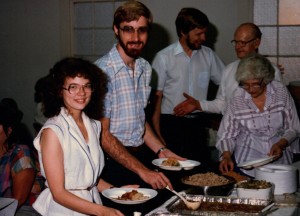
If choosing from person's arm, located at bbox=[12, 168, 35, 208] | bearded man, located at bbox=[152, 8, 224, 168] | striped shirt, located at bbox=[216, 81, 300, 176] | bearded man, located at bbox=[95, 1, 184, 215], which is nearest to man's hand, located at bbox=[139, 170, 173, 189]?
bearded man, located at bbox=[95, 1, 184, 215]

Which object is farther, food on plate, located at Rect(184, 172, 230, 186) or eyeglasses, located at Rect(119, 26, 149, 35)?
eyeglasses, located at Rect(119, 26, 149, 35)

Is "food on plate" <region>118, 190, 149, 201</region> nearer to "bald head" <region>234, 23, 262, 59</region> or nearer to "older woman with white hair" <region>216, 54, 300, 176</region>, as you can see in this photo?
"older woman with white hair" <region>216, 54, 300, 176</region>

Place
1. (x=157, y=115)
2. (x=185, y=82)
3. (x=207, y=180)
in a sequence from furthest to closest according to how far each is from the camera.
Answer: (x=185, y=82) < (x=157, y=115) < (x=207, y=180)

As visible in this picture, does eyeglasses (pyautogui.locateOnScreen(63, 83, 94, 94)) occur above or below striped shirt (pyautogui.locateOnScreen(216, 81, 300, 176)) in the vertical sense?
above

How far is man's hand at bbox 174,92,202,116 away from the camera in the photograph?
422 centimetres

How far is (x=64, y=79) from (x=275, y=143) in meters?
1.50

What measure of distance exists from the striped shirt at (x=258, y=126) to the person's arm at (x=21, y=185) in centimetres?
126

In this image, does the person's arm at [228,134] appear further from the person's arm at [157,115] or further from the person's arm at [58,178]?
the person's arm at [58,178]

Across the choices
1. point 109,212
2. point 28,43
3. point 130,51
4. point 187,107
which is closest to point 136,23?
point 130,51

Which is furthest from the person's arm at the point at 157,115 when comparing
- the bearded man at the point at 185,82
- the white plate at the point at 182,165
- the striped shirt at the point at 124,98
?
the white plate at the point at 182,165

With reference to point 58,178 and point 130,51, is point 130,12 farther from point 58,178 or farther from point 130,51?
point 58,178

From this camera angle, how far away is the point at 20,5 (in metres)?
6.67

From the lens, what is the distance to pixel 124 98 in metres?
2.91

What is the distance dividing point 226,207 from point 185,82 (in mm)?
2440
